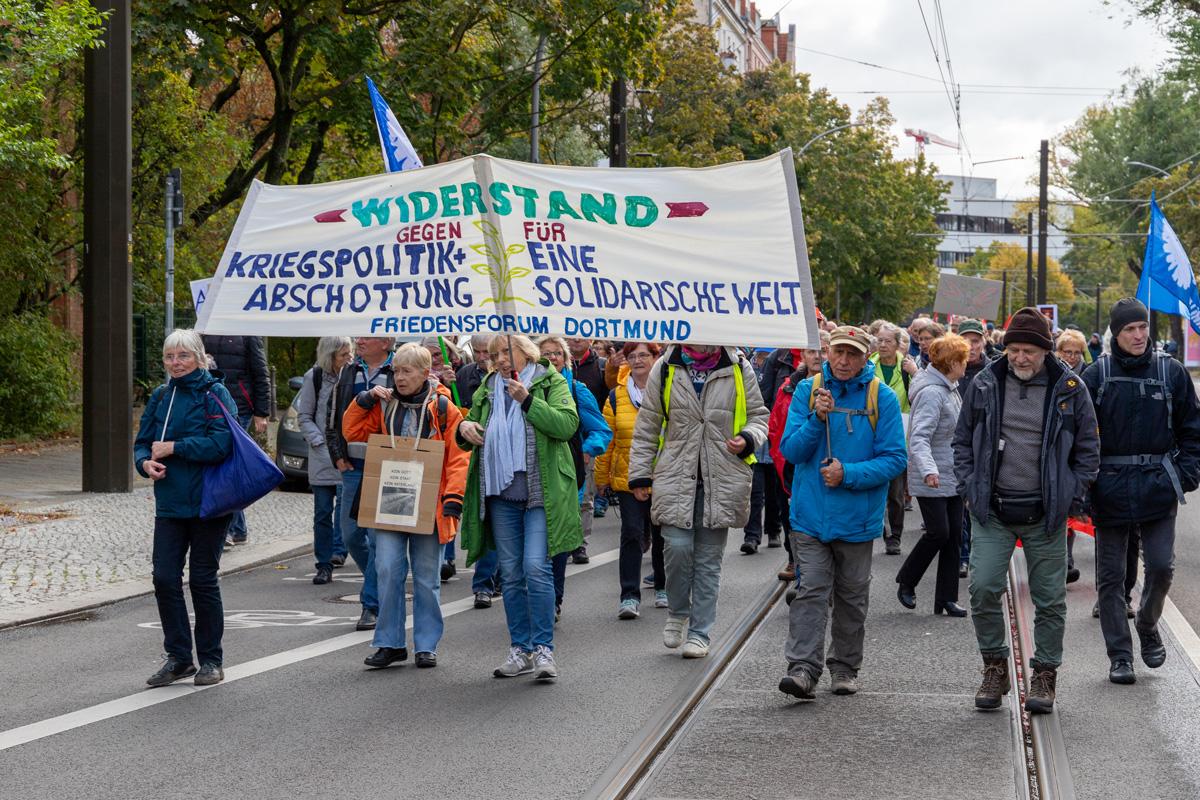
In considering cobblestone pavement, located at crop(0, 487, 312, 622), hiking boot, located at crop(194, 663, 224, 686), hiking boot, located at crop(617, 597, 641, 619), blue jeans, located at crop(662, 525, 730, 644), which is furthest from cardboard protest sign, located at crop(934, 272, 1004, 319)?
hiking boot, located at crop(194, 663, 224, 686)

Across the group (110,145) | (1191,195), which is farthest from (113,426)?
(1191,195)

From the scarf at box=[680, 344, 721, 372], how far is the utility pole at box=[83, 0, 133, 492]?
9.24 meters

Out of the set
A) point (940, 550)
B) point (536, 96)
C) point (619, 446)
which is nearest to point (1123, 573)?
point (940, 550)

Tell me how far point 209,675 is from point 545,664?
1636 millimetres

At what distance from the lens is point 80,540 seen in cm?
1280

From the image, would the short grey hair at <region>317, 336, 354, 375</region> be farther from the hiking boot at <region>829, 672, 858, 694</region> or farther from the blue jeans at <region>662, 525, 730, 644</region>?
the hiking boot at <region>829, 672, 858, 694</region>

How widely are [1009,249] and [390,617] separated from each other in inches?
5045

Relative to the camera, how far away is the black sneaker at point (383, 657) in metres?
8.01

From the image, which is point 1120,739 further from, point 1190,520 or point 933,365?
point 1190,520

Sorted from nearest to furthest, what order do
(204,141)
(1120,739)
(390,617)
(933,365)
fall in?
(1120,739), (390,617), (933,365), (204,141)

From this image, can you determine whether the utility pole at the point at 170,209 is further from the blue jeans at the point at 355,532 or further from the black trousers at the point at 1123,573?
the black trousers at the point at 1123,573

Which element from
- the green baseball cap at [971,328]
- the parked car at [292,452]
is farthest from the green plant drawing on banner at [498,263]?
the parked car at [292,452]

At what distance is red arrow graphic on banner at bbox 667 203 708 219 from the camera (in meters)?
7.47

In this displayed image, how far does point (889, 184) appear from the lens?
65188mm
